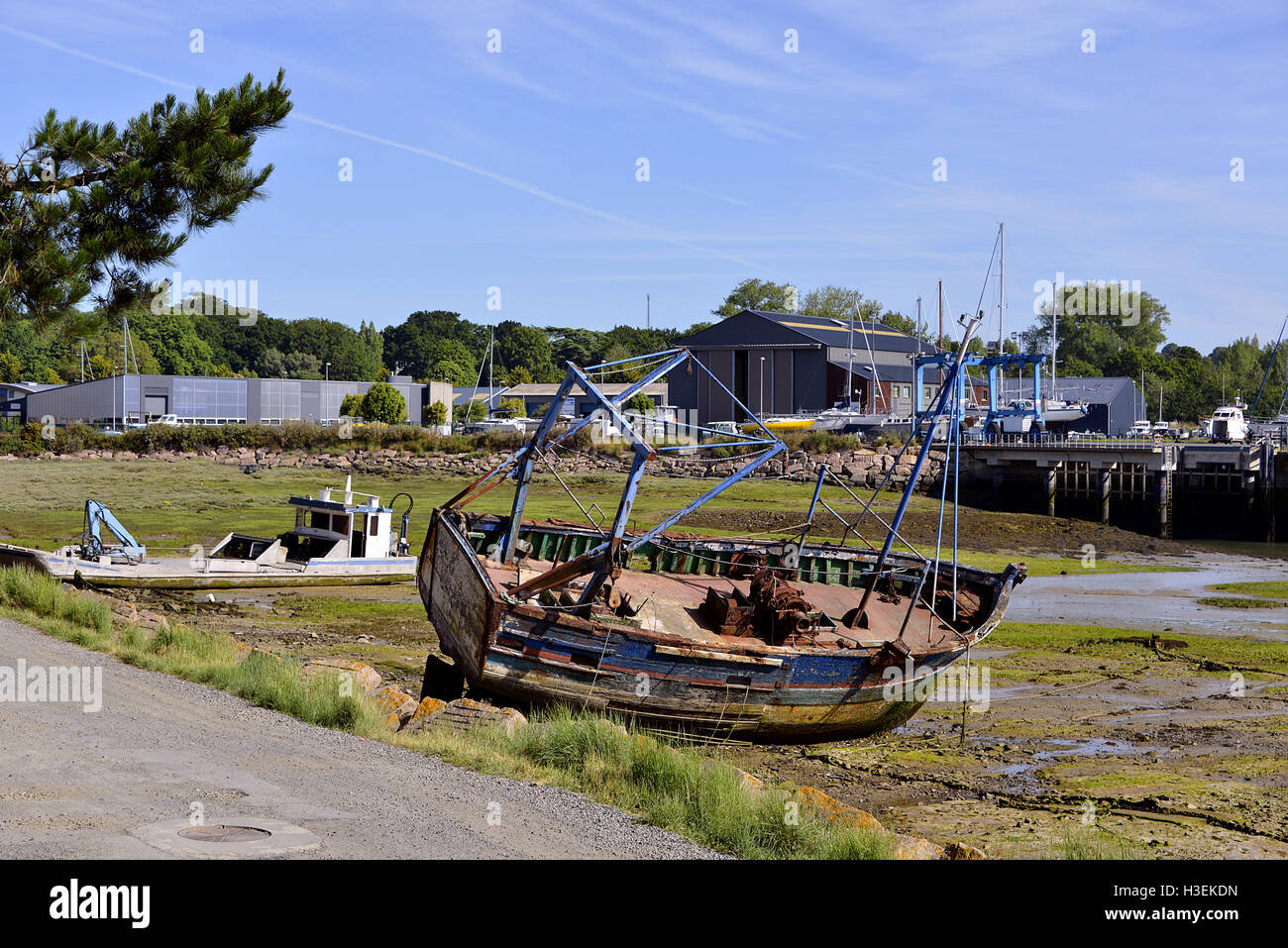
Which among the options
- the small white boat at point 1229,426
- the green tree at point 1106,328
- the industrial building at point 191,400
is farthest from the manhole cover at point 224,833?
the green tree at point 1106,328

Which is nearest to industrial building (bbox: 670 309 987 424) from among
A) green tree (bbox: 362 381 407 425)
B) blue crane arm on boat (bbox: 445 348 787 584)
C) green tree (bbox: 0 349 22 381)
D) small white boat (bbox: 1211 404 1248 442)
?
green tree (bbox: 362 381 407 425)

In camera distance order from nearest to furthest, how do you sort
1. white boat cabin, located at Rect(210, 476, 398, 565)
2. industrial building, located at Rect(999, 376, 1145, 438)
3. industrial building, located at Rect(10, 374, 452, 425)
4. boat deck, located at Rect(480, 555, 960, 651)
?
boat deck, located at Rect(480, 555, 960, 651) → white boat cabin, located at Rect(210, 476, 398, 565) → industrial building, located at Rect(10, 374, 452, 425) → industrial building, located at Rect(999, 376, 1145, 438)

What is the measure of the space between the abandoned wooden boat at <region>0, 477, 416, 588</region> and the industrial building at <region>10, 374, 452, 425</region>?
2440 inches

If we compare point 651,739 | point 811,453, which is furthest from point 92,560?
point 811,453

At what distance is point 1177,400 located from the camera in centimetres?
12050

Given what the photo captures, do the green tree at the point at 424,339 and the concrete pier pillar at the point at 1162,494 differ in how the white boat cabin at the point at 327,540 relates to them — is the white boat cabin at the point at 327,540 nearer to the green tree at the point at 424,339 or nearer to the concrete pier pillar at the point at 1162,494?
the concrete pier pillar at the point at 1162,494

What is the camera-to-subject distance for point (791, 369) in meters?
90.1

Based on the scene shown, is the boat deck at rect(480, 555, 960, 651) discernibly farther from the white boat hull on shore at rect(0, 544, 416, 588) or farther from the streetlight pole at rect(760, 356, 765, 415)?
the streetlight pole at rect(760, 356, 765, 415)

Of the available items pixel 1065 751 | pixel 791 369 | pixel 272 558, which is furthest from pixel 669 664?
pixel 791 369

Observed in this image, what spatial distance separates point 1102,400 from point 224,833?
95946 mm

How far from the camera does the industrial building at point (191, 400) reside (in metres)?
94.8

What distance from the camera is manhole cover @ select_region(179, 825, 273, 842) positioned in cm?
962

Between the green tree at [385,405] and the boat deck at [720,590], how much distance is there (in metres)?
69.1
